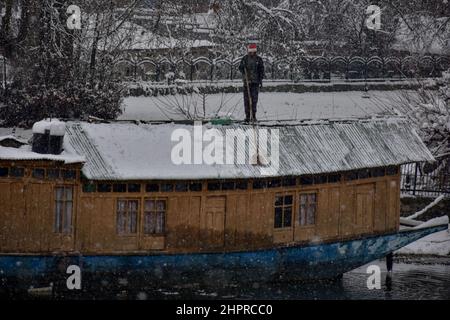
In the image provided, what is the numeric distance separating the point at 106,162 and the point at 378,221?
5.90 m

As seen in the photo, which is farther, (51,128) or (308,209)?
(308,209)

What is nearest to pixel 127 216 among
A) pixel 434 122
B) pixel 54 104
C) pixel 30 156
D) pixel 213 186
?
pixel 213 186

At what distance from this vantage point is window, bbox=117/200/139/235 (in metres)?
Answer: 20.9

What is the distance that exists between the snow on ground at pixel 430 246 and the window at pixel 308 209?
4.89 metres

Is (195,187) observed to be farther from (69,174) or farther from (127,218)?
(69,174)

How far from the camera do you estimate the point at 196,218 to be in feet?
70.3

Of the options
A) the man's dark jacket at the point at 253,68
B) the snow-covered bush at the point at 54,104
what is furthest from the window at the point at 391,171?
the snow-covered bush at the point at 54,104

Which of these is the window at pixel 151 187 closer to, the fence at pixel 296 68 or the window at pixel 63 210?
the window at pixel 63 210

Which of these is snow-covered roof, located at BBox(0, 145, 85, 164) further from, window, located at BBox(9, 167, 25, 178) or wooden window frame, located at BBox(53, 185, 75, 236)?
wooden window frame, located at BBox(53, 185, 75, 236)

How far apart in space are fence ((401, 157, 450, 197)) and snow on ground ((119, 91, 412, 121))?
169cm

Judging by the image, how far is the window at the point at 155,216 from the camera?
21.1 meters

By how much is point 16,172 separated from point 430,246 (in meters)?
10.7
